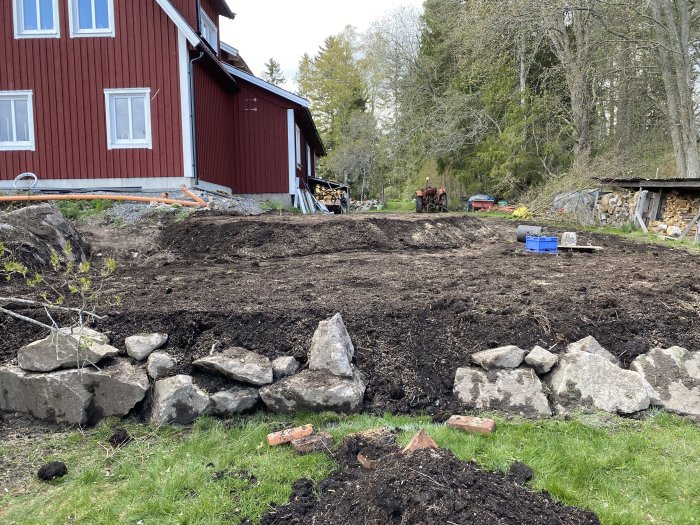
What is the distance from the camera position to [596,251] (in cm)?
972

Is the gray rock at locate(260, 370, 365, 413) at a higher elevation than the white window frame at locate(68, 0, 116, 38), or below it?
below

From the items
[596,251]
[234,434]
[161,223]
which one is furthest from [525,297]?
[161,223]

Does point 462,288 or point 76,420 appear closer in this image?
point 76,420

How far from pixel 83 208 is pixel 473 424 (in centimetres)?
1066

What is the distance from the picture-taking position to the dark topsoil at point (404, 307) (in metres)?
4.49

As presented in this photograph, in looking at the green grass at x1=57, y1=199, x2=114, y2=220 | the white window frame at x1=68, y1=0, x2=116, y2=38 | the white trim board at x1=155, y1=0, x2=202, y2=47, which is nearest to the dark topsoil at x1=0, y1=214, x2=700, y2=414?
the green grass at x1=57, y1=199, x2=114, y2=220

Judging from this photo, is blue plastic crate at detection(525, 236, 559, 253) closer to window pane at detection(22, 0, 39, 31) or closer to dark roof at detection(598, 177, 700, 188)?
dark roof at detection(598, 177, 700, 188)

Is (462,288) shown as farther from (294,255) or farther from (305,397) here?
(294,255)

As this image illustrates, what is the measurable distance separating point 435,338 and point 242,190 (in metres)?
14.2

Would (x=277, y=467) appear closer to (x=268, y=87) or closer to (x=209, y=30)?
(x=268, y=87)

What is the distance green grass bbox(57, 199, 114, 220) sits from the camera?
36.3 feet

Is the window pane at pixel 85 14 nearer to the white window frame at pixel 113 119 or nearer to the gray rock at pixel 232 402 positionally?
the white window frame at pixel 113 119

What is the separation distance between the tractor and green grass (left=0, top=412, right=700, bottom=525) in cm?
1990

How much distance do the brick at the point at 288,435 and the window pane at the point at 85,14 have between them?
13.2 m
